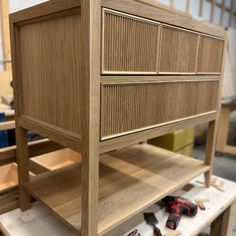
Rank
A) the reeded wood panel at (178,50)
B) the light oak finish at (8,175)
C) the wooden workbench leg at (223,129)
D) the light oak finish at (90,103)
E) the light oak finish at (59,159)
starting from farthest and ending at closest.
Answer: the wooden workbench leg at (223,129) → the light oak finish at (59,159) → the light oak finish at (8,175) → the reeded wood panel at (178,50) → the light oak finish at (90,103)

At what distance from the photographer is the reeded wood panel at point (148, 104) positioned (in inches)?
27.6

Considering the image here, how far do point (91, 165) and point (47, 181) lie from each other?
1.56ft

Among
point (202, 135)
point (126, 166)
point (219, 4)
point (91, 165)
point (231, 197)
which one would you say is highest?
point (219, 4)

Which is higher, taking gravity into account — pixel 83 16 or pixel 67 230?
pixel 83 16

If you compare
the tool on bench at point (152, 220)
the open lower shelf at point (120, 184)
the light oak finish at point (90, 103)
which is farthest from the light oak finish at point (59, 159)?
the light oak finish at point (90, 103)

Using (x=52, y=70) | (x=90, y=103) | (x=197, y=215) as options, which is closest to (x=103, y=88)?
(x=90, y=103)

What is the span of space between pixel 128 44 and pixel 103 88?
0.16 metres

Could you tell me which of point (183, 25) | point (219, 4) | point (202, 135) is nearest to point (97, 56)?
point (183, 25)

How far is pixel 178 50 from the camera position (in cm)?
91

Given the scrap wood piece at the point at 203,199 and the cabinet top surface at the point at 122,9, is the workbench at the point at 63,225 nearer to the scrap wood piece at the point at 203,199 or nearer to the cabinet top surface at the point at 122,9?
the scrap wood piece at the point at 203,199

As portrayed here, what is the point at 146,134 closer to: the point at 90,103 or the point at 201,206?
the point at 90,103

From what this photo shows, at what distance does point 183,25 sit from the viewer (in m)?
0.90

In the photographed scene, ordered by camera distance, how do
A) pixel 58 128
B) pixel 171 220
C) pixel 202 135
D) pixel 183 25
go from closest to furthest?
pixel 58 128, pixel 183 25, pixel 171 220, pixel 202 135

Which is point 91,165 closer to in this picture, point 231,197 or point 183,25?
point 183,25
